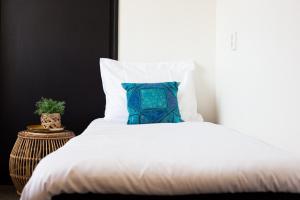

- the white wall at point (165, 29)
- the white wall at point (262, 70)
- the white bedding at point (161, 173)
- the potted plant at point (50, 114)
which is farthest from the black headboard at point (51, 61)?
the white bedding at point (161, 173)

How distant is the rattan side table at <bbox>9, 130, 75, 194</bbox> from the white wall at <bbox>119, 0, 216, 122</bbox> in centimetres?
81

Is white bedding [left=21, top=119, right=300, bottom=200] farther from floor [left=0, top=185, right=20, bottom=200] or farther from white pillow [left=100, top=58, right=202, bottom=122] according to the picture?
floor [left=0, top=185, right=20, bottom=200]

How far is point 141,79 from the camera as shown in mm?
2443

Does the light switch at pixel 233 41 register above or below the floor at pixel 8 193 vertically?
above

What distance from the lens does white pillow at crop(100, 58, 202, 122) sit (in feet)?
7.79

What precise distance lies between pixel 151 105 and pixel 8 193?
4.15 feet

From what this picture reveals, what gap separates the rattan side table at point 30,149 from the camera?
→ 2.31 m

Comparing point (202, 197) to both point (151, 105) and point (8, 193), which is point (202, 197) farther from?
point (8, 193)

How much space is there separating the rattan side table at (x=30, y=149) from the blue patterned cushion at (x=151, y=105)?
0.53 metres

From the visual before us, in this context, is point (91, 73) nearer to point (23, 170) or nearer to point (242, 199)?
point (23, 170)

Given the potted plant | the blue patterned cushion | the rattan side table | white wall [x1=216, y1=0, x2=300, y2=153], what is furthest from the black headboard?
white wall [x1=216, y1=0, x2=300, y2=153]

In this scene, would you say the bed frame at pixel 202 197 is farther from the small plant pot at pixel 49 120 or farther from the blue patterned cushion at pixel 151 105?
the small plant pot at pixel 49 120

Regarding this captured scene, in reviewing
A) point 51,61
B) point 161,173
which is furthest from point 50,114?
point 161,173

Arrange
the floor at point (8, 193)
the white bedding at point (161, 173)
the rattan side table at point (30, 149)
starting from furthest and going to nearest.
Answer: the floor at point (8, 193), the rattan side table at point (30, 149), the white bedding at point (161, 173)
